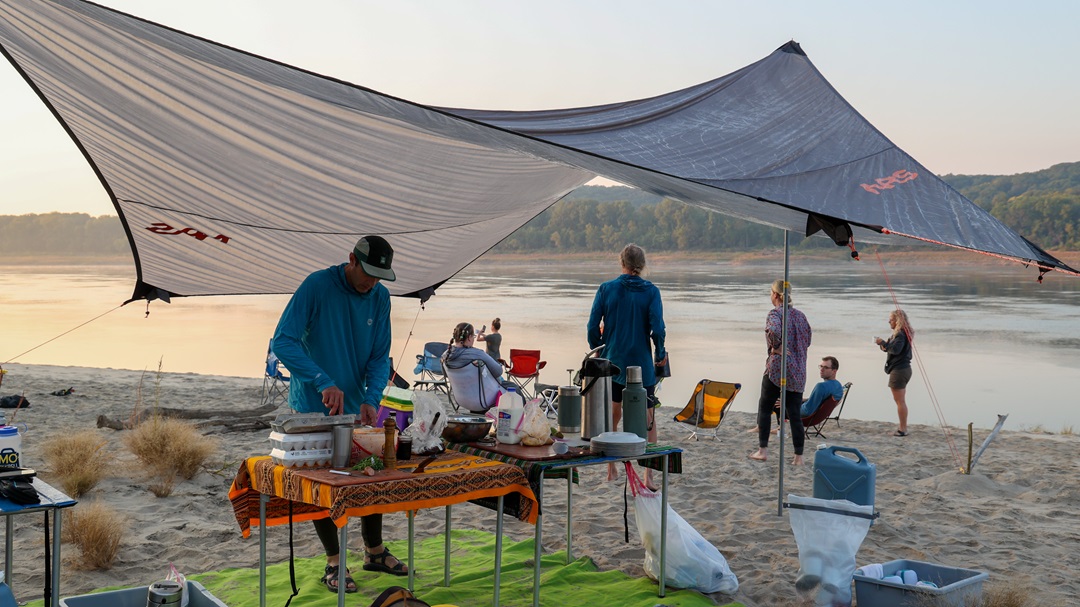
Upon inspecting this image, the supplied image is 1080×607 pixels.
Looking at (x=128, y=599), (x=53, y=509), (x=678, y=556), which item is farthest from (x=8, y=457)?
(x=678, y=556)

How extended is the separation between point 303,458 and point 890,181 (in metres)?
2.78

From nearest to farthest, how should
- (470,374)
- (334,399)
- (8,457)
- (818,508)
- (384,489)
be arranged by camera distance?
(8,457)
(384,489)
(334,399)
(818,508)
(470,374)

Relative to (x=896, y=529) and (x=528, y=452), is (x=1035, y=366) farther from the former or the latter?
(x=528, y=452)

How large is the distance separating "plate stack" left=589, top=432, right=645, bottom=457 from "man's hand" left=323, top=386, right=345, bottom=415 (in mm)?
913

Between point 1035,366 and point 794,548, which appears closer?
point 794,548

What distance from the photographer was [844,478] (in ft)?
14.1

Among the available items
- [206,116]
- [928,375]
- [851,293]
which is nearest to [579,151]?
[206,116]

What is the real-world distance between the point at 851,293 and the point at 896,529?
48.2m

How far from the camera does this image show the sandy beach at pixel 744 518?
4.15m

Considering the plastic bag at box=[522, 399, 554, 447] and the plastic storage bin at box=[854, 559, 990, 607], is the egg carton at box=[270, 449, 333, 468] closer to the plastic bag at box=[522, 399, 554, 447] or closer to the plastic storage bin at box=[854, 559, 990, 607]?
the plastic bag at box=[522, 399, 554, 447]

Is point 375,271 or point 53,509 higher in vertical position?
point 375,271

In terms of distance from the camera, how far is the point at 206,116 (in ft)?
11.4

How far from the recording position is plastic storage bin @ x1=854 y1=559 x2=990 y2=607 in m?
3.32

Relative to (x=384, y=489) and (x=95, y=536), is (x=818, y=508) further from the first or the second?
(x=95, y=536)
